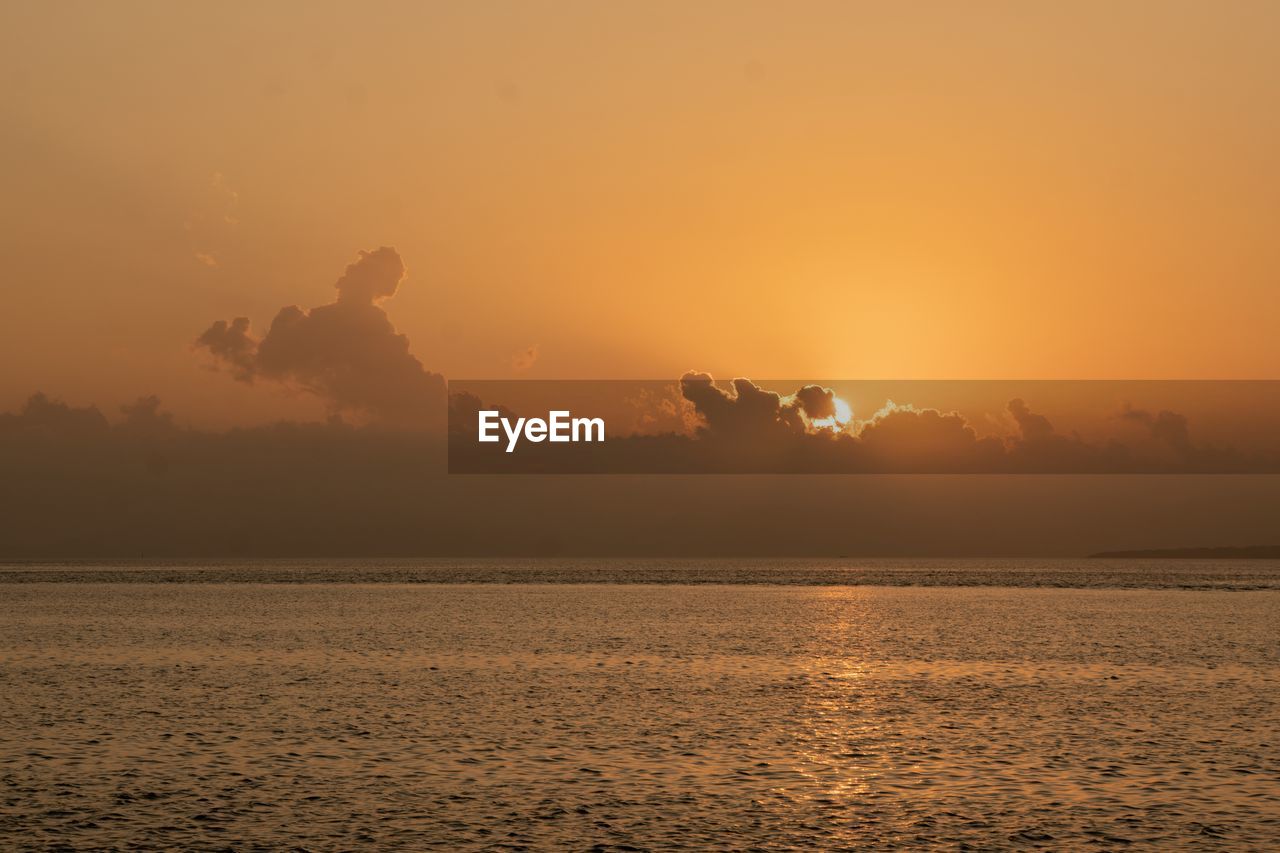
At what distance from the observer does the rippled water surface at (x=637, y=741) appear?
28203 mm

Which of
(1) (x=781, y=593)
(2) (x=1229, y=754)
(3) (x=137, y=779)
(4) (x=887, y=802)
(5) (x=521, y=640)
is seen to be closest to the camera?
(4) (x=887, y=802)

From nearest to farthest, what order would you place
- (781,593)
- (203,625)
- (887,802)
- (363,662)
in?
1. (887,802)
2. (363,662)
3. (203,625)
4. (781,593)

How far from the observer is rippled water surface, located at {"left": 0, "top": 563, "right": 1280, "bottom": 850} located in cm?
2820

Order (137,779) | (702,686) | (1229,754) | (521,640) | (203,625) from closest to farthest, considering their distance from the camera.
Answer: (137,779), (1229,754), (702,686), (521,640), (203,625)

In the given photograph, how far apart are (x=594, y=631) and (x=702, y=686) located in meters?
37.6

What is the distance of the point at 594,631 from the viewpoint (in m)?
93.1

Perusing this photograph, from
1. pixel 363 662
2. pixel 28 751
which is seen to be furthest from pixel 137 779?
pixel 363 662

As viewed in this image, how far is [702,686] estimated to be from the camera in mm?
56219

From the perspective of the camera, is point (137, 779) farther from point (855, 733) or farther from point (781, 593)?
point (781, 593)

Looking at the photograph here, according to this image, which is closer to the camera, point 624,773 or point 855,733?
point 624,773

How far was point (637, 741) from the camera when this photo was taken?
40.2m

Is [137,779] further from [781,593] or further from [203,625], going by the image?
[781,593]

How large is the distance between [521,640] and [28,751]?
158 feet

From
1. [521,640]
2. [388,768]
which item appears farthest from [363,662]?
[388,768]
